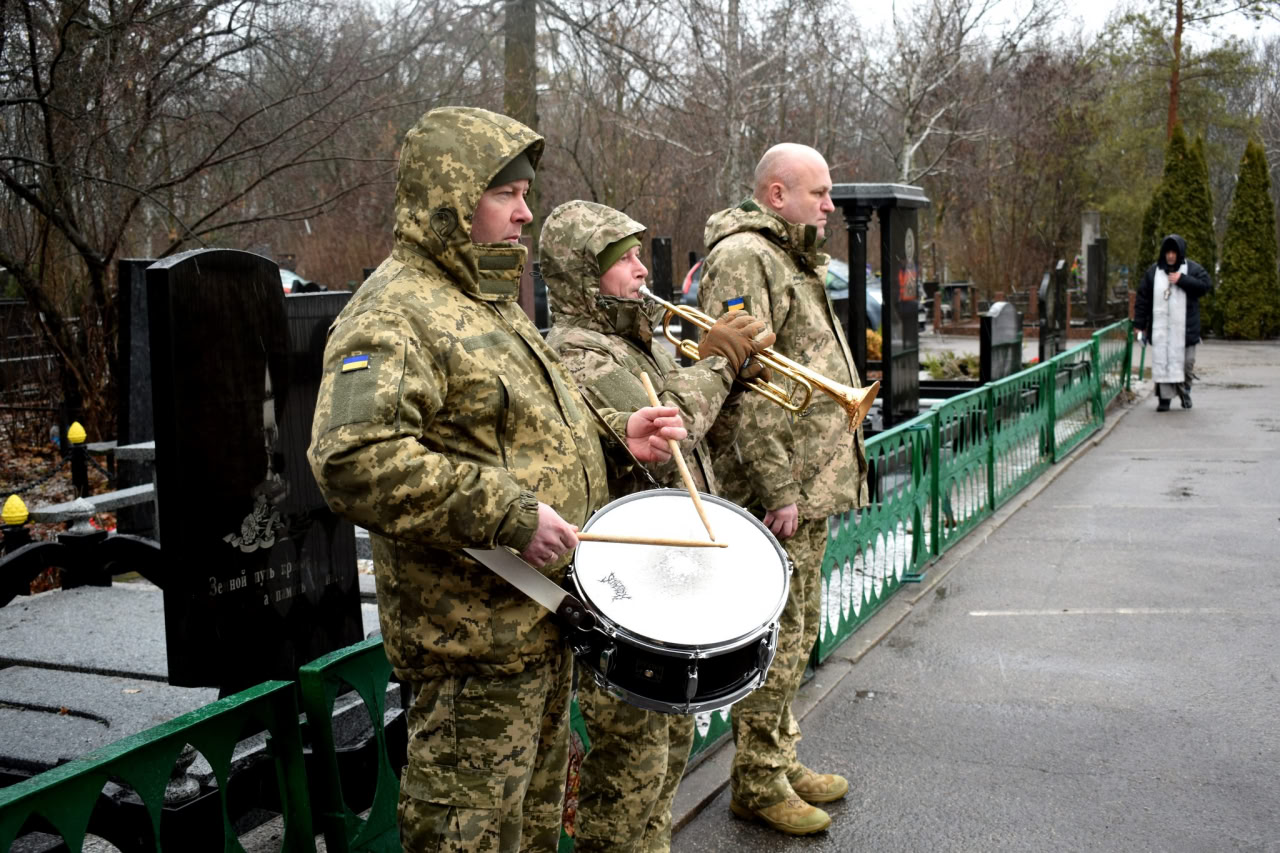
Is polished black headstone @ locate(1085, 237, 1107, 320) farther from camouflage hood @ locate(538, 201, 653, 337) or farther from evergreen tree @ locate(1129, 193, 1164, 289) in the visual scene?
camouflage hood @ locate(538, 201, 653, 337)

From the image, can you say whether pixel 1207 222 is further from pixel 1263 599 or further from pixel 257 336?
pixel 257 336

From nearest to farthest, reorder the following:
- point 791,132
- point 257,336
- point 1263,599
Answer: point 257,336 < point 1263,599 < point 791,132

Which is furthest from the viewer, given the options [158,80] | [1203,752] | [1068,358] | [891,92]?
[891,92]

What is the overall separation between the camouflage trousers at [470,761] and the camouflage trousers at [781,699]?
1457mm

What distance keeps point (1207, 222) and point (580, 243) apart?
26.9m

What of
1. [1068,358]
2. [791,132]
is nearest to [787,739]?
[1068,358]

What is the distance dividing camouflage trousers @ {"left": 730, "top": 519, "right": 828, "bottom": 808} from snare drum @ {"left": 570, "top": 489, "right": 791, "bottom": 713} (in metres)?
1.18

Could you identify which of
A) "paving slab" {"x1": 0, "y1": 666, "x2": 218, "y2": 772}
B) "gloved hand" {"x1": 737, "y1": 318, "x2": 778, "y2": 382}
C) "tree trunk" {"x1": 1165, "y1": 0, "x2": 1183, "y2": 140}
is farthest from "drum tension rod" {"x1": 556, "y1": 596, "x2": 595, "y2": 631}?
"tree trunk" {"x1": 1165, "y1": 0, "x2": 1183, "y2": 140}

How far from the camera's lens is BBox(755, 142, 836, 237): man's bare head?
4152 millimetres

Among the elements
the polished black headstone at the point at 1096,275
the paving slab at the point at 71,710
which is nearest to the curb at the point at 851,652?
the paving slab at the point at 71,710

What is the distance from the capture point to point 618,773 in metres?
3.01

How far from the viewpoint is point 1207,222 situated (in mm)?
26641

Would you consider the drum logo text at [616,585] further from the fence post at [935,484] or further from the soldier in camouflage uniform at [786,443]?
the fence post at [935,484]

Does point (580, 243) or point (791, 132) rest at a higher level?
point (791, 132)
